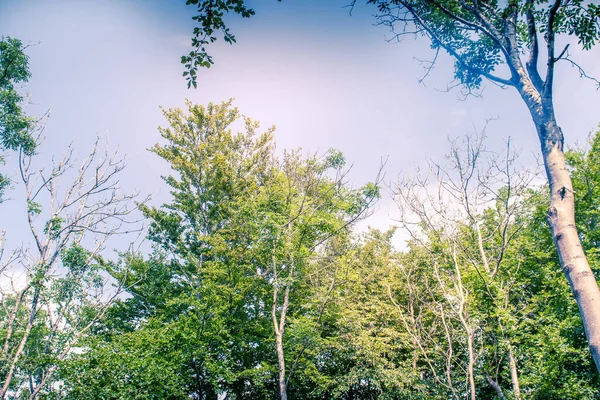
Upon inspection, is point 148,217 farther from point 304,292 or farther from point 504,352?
point 504,352

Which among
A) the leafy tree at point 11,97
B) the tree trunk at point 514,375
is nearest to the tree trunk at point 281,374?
the tree trunk at point 514,375

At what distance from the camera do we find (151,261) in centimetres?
1472

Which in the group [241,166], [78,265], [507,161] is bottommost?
[78,265]

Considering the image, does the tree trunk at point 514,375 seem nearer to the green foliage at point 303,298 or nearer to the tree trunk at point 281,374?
the green foliage at point 303,298

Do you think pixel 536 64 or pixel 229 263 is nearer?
pixel 536 64

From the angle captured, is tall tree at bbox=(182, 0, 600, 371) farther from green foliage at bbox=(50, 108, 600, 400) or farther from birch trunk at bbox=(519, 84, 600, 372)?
green foliage at bbox=(50, 108, 600, 400)

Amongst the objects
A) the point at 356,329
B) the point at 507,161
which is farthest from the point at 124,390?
the point at 507,161

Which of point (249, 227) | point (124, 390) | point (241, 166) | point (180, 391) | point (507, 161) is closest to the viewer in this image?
point (507, 161)

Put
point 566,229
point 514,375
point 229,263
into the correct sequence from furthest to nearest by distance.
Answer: point 229,263 < point 514,375 < point 566,229

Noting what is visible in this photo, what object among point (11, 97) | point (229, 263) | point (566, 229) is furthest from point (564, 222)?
point (229, 263)

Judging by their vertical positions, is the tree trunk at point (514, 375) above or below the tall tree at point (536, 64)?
below

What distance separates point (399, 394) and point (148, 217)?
1390 centimetres

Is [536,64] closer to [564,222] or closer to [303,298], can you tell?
[564,222]

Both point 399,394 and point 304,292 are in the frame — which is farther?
point 304,292
